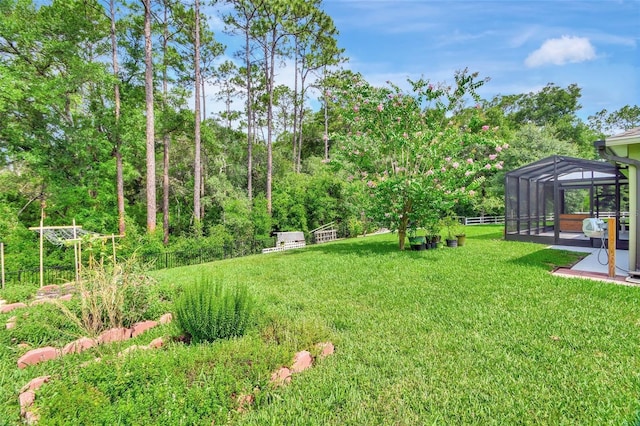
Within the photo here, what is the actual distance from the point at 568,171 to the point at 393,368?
43.5 feet

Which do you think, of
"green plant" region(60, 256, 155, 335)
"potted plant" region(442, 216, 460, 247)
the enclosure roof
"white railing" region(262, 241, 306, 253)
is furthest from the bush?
the enclosure roof

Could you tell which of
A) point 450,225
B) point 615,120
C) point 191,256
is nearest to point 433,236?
point 450,225

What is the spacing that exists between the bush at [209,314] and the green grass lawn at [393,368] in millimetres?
204

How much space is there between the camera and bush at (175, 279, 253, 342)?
10.9 feet

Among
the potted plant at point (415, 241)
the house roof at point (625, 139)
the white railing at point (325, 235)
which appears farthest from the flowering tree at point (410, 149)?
the white railing at point (325, 235)

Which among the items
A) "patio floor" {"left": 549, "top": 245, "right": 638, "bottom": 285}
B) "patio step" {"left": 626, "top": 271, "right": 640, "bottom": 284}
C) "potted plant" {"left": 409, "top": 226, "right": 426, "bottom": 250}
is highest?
"potted plant" {"left": 409, "top": 226, "right": 426, "bottom": 250}

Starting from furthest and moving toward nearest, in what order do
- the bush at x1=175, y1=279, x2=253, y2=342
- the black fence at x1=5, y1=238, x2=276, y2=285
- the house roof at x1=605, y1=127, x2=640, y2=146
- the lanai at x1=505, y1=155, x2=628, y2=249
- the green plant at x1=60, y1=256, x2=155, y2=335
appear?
the lanai at x1=505, y1=155, x2=628, y2=249
the black fence at x1=5, y1=238, x2=276, y2=285
the house roof at x1=605, y1=127, x2=640, y2=146
the green plant at x1=60, y1=256, x2=155, y2=335
the bush at x1=175, y1=279, x2=253, y2=342

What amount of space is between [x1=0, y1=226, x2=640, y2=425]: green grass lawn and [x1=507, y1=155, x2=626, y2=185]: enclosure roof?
23.5 ft

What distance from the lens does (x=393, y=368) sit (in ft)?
9.15

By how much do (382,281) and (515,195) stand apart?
8.88 m

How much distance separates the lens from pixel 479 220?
22.1m

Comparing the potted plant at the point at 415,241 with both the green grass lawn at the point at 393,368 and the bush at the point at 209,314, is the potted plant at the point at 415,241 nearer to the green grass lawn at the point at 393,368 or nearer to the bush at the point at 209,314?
the green grass lawn at the point at 393,368

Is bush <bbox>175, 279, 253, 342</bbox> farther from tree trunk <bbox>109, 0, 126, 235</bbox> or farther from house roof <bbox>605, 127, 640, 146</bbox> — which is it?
tree trunk <bbox>109, 0, 126, 235</bbox>

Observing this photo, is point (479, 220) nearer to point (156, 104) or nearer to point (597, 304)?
point (597, 304)
